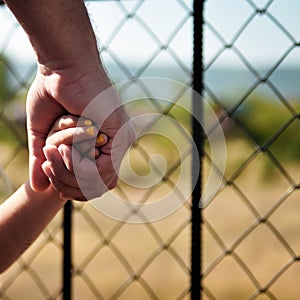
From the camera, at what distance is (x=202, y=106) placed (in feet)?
4.93

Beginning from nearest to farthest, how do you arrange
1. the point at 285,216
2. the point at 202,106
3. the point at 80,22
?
the point at 80,22 → the point at 202,106 → the point at 285,216

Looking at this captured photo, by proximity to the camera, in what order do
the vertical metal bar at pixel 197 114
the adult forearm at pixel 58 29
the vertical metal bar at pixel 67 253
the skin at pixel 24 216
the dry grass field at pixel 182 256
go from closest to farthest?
the adult forearm at pixel 58 29, the skin at pixel 24 216, the vertical metal bar at pixel 197 114, the vertical metal bar at pixel 67 253, the dry grass field at pixel 182 256

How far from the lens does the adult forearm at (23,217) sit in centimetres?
116

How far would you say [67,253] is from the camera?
175 cm

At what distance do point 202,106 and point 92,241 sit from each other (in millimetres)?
2253

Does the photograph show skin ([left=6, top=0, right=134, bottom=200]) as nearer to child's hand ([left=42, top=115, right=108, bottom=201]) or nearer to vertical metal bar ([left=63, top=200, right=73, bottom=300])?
child's hand ([left=42, top=115, right=108, bottom=201])

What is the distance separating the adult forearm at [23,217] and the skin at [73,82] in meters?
0.26

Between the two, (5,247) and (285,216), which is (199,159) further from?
(285,216)

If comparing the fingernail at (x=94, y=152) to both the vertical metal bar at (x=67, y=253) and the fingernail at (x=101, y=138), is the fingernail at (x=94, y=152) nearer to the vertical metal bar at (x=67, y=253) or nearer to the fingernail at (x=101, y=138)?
the fingernail at (x=101, y=138)

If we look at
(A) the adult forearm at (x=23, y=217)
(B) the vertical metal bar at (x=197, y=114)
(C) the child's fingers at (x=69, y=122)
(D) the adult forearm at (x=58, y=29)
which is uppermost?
(B) the vertical metal bar at (x=197, y=114)

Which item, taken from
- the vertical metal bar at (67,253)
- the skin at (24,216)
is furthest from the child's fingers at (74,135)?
the vertical metal bar at (67,253)

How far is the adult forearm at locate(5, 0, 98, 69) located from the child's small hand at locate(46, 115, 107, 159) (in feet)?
0.23

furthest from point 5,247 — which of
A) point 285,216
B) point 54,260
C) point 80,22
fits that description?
point 285,216

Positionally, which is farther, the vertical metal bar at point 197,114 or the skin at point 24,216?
the vertical metal bar at point 197,114
